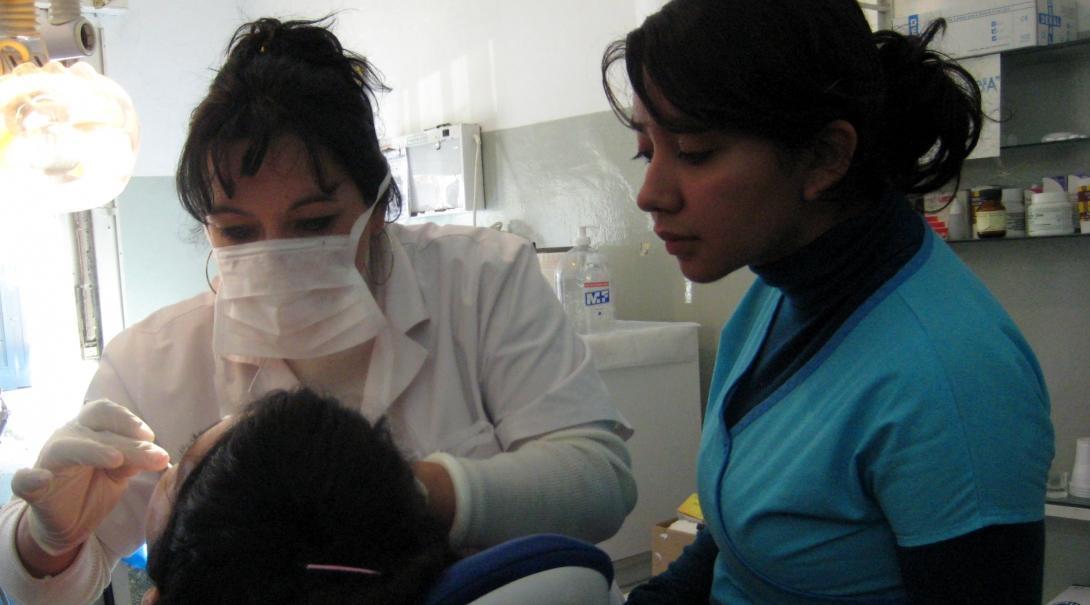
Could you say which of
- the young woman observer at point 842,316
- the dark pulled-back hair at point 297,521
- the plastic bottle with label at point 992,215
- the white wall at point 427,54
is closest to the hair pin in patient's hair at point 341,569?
the dark pulled-back hair at point 297,521

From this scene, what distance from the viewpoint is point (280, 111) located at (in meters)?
1.04

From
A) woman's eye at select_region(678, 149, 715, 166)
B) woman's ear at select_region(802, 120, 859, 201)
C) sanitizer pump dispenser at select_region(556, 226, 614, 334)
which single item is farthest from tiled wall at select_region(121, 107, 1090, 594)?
woman's ear at select_region(802, 120, 859, 201)

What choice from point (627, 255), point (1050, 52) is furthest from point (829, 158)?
point (627, 255)

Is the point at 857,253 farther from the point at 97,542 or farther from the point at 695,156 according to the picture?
the point at 97,542

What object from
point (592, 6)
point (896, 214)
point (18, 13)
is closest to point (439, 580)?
point (896, 214)

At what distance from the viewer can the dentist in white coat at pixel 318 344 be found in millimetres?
1005

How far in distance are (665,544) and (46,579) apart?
1673mm

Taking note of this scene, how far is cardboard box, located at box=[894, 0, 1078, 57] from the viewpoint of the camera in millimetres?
2100

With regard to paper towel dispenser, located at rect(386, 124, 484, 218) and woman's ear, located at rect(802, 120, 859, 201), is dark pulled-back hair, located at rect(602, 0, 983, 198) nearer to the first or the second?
woman's ear, located at rect(802, 120, 859, 201)

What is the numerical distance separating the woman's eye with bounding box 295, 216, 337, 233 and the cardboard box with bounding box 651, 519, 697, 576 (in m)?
1.53

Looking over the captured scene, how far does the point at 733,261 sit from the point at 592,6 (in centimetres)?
231

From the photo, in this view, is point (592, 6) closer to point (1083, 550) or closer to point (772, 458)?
point (1083, 550)

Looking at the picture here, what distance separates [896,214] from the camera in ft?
2.75

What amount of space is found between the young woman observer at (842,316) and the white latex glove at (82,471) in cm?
66
